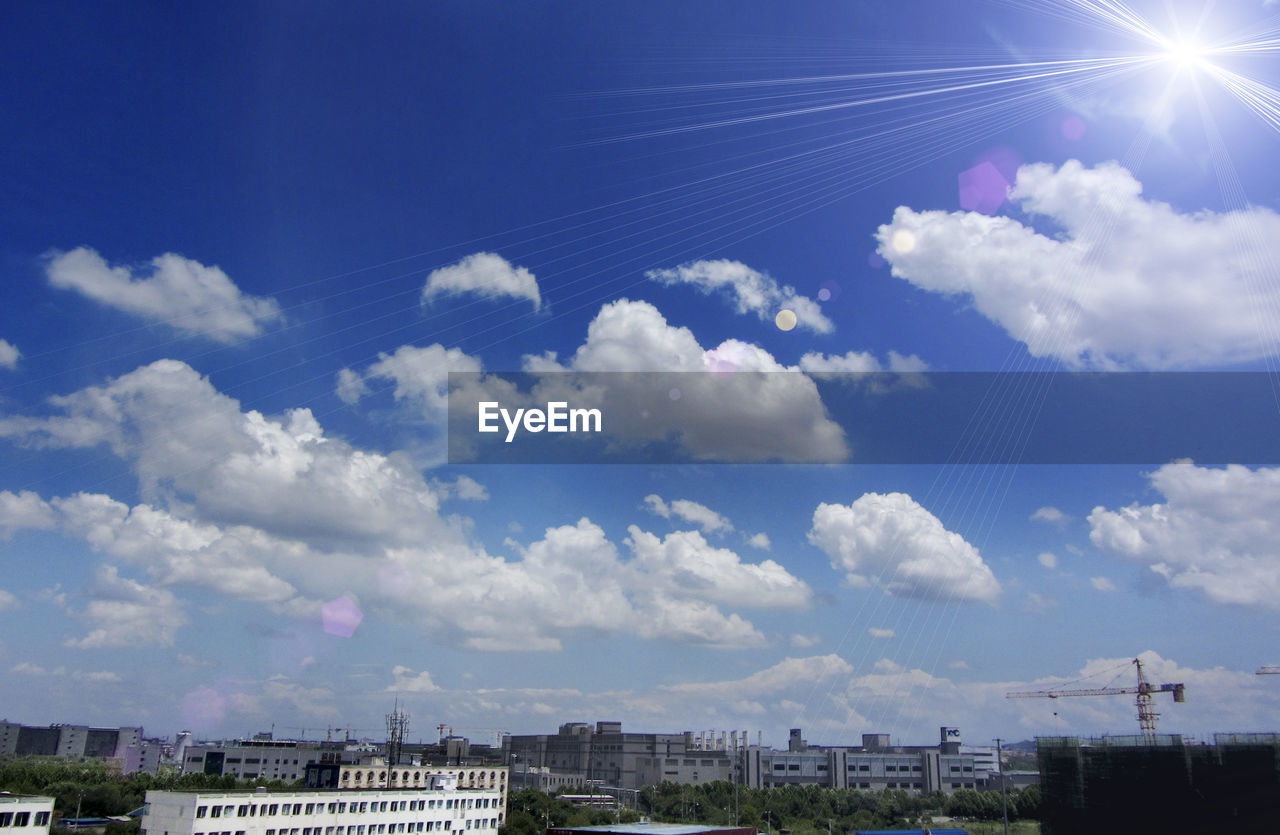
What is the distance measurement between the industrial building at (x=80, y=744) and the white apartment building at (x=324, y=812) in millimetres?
114224

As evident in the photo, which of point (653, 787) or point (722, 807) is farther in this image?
point (653, 787)

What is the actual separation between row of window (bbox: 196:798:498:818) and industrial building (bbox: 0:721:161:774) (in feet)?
375

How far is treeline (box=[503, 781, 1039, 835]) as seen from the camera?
77188 millimetres

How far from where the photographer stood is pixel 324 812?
41.8 meters

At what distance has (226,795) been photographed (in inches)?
1478

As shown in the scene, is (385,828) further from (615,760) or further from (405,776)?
(615,760)

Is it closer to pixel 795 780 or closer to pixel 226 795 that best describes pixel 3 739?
pixel 795 780

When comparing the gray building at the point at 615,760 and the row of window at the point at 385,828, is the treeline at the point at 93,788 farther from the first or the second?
the gray building at the point at 615,760

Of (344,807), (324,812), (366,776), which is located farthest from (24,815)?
(366,776)

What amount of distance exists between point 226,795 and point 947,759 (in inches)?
4085

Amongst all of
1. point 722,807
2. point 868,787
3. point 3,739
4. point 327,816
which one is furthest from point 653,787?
point 3,739

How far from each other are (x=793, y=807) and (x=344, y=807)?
6162cm

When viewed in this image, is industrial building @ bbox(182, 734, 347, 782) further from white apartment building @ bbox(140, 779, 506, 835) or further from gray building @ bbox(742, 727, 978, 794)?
gray building @ bbox(742, 727, 978, 794)

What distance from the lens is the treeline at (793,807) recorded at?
253 feet
